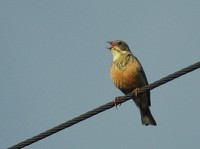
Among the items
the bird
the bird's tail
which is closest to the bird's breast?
the bird

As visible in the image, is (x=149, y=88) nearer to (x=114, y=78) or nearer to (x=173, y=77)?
(x=173, y=77)

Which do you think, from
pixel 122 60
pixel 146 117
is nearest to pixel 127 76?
pixel 122 60

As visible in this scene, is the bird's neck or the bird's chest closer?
the bird's chest

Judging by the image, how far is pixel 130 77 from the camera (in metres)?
11.8

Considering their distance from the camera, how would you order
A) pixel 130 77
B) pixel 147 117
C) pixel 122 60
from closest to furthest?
pixel 130 77
pixel 122 60
pixel 147 117

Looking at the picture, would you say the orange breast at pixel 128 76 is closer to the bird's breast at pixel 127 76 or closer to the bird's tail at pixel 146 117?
the bird's breast at pixel 127 76

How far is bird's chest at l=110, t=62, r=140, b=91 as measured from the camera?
38.6ft

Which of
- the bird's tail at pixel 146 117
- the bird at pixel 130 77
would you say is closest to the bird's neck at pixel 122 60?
the bird at pixel 130 77

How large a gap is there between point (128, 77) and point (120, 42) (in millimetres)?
1445

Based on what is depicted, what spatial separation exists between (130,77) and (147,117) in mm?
1150

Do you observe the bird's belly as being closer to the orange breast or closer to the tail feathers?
the orange breast

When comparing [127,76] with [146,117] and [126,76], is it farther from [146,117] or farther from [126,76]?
[146,117]

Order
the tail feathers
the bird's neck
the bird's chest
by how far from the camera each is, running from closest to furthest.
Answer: the bird's chest < the bird's neck < the tail feathers

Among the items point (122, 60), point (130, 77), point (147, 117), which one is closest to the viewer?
point (130, 77)
